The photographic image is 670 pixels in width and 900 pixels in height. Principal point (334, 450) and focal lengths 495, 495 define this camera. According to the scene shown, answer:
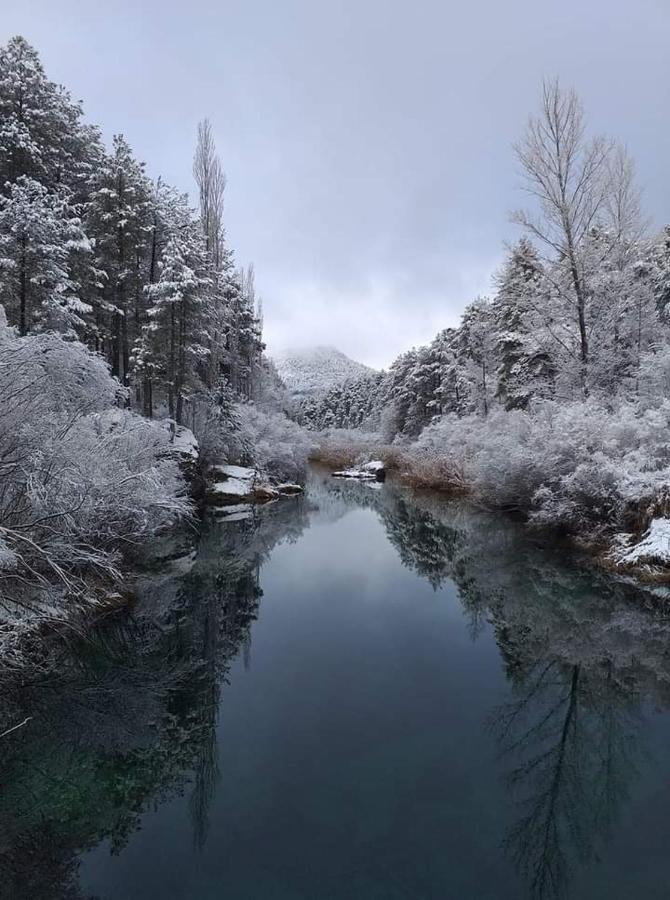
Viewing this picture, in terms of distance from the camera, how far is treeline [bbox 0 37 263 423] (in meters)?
14.4

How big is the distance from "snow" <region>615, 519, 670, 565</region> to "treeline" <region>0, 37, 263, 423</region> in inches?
586

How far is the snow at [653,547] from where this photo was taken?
9852 mm

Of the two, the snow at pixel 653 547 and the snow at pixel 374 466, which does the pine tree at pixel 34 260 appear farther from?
the snow at pixel 374 466

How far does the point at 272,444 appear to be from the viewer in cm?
2741

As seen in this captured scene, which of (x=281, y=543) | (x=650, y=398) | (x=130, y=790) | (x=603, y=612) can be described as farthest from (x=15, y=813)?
(x=650, y=398)

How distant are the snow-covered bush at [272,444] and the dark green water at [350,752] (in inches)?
645

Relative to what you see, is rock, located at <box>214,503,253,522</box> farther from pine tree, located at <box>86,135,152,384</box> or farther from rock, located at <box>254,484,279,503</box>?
pine tree, located at <box>86,135,152,384</box>

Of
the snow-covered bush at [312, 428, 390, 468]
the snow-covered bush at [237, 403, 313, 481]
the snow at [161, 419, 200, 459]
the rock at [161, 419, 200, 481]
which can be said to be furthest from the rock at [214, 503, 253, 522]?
the snow-covered bush at [312, 428, 390, 468]

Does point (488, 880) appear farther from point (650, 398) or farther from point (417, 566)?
point (650, 398)

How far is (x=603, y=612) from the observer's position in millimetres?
8648

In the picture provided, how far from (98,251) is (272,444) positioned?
1226cm

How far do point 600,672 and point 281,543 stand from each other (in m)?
9.91

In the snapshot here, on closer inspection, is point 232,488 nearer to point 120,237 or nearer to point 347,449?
point 120,237

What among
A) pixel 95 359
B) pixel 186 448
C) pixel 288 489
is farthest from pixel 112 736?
pixel 288 489
